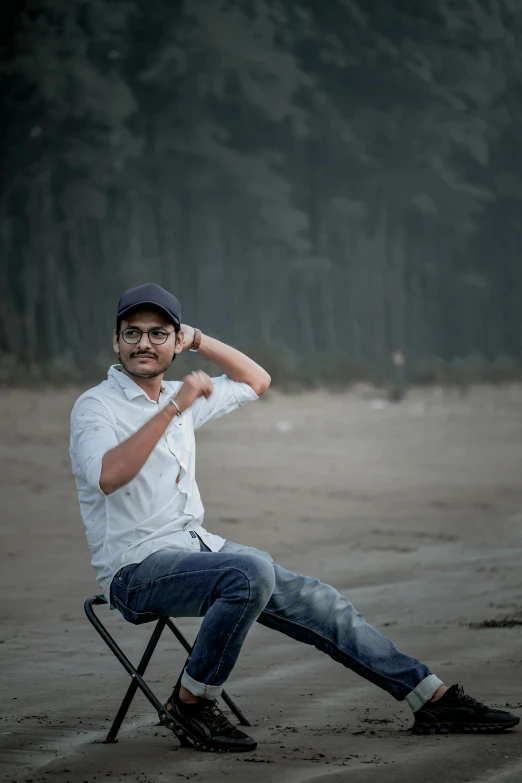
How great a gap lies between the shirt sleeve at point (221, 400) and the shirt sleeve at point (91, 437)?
38 centimetres

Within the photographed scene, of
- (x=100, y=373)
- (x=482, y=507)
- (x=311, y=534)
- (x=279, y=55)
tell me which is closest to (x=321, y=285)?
(x=279, y=55)

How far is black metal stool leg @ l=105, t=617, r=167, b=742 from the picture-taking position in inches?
133

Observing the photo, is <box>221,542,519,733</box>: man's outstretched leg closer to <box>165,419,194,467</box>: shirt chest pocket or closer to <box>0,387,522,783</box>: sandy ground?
<box>0,387,522,783</box>: sandy ground

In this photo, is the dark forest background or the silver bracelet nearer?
the silver bracelet

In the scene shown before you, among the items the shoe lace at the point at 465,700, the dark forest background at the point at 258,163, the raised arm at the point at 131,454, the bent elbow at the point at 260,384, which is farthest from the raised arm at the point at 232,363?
the dark forest background at the point at 258,163

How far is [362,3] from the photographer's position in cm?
2662

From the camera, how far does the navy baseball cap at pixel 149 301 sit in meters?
3.46

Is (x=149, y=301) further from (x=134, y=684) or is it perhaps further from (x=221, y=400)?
(x=134, y=684)

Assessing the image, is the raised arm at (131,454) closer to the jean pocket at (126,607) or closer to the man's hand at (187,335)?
the jean pocket at (126,607)

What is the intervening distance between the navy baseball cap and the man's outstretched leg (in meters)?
0.72

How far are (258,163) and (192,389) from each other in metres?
24.1

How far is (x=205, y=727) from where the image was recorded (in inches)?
132

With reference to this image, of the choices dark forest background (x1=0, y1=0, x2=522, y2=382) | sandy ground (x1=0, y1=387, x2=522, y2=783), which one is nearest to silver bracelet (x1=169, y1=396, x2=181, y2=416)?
sandy ground (x1=0, y1=387, x2=522, y2=783)

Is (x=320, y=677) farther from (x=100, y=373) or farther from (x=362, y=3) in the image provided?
(x=362, y=3)
